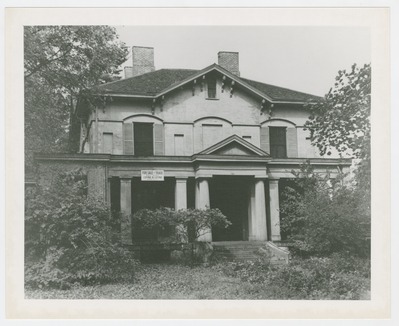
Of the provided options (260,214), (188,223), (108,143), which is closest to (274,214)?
(260,214)

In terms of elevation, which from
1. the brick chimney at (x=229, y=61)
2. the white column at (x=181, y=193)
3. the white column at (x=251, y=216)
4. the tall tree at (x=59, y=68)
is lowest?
the white column at (x=251, y=216)

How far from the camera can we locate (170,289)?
1196 centimetres

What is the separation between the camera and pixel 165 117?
69.9ft

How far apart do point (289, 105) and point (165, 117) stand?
18.5 ft

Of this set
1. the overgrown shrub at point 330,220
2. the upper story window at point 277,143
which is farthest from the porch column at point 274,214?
the overgrown shrub at point 330,220

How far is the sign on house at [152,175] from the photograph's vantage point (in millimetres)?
19516

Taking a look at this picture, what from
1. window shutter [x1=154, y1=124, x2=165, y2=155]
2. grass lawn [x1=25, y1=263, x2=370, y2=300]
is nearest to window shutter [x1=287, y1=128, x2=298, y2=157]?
window shutter [x1=154, y1=124, x2=165, y2=155]

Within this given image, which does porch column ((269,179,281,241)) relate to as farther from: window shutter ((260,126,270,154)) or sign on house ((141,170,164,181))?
sign on house ((141,170,164,181))

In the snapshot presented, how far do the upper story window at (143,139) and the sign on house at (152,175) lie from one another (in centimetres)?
144

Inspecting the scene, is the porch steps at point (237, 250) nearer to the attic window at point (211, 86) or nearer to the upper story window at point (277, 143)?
the upper story window at point (277, 143)

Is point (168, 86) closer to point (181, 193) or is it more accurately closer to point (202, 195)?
point (181, 193)

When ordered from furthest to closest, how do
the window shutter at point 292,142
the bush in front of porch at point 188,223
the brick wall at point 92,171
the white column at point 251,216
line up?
the window shutter at point 292,142 → the white column at point 251,216 → the brick wall at point 92,171 → the bush in front of porch at point 188,223
